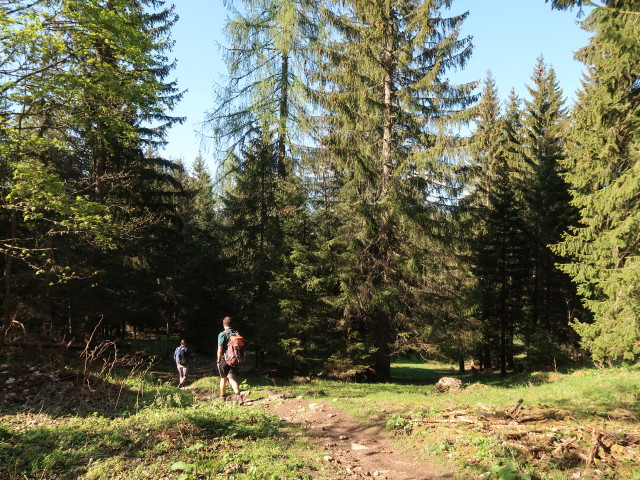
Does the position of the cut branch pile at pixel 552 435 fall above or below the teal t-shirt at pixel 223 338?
below

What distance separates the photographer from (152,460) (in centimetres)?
493

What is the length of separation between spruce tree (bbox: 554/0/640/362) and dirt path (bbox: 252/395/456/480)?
7.78m

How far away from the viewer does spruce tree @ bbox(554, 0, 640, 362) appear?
8255mm

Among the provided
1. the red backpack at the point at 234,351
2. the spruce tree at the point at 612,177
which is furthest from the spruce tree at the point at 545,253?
the red backpack at the point at 234,351

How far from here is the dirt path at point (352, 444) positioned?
4.89m

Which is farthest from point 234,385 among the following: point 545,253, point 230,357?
point 545,253

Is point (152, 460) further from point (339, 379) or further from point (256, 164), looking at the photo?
point (256, 164)

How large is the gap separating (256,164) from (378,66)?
23.1 feet

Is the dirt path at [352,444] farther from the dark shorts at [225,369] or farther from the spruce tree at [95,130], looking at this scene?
the spruce tree at [95,130]

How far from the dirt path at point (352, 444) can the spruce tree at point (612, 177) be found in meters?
7.78

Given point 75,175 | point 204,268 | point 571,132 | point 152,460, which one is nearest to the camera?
point 152,460

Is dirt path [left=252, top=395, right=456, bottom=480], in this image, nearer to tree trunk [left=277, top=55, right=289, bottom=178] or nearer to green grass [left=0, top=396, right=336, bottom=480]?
green grass [left=0, top=396, right=336, bottom=480]

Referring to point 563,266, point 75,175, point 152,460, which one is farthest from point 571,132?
point 75,175

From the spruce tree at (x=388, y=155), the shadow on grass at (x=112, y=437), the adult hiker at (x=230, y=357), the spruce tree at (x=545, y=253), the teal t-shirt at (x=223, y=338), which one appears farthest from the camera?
the spruce tree at (x=545, y=253)
